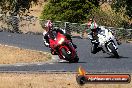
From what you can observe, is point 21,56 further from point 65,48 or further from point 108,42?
point 108,42

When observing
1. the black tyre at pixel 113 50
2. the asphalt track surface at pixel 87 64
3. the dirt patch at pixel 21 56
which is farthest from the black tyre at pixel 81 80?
Result: the black tyre at pixel 113 50

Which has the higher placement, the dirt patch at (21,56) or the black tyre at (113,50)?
the black tyre at (113,50)

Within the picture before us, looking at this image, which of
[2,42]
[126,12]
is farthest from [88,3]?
[2,42]

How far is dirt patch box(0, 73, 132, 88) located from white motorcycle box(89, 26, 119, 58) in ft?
23.0

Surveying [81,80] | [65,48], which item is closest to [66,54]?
[65,48]

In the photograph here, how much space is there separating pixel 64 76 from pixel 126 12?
24023 mm

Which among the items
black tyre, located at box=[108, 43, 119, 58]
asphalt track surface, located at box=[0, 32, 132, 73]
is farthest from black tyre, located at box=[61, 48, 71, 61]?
black tyre, located at box=[108, 43, 119, 58]

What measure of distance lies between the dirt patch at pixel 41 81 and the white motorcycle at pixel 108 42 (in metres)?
7.02

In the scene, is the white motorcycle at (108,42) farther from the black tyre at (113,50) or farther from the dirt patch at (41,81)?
the dirt patch at (41,81)

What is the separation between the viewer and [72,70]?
20.5 m

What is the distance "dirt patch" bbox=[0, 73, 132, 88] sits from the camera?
16.0 metres

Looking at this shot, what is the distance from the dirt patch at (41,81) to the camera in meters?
16.0

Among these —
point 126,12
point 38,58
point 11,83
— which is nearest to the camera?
point 11,83

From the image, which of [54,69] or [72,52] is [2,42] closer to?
[72,52]
